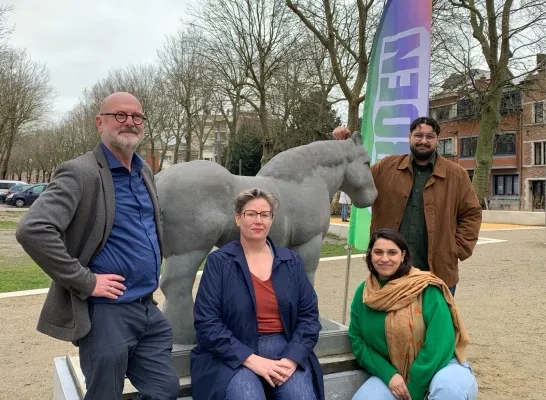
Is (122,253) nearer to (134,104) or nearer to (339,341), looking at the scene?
(134,104)

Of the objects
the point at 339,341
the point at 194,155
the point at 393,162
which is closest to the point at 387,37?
the point at 393,162

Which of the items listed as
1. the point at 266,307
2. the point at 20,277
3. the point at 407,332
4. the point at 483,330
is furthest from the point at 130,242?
the point at 20,277

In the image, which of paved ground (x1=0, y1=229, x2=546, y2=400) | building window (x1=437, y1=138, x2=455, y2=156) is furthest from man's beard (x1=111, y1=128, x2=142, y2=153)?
building window (x1=437, y1=138, x2=455, y2=156)

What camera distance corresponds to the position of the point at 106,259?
92.1 inches

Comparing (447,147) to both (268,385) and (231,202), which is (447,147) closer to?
(231,202)

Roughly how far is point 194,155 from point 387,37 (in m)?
36.9

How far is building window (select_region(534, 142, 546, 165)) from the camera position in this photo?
3466 centimetres

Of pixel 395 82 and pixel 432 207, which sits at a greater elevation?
pixel 395 82

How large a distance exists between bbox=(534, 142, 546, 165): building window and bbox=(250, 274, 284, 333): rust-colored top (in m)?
36.6

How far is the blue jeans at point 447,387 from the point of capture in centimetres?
289

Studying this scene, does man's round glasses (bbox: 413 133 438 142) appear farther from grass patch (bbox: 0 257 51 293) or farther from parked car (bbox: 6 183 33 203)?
parked car (bbox: 6 183 33 203)

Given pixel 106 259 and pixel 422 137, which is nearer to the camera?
pixel 106 259

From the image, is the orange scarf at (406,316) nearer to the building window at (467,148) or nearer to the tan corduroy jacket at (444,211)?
the tan corduroy jacket at (444,211)

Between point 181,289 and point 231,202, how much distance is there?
627 millimetres
